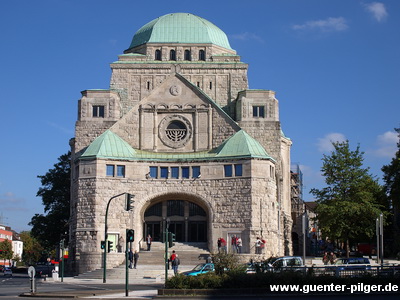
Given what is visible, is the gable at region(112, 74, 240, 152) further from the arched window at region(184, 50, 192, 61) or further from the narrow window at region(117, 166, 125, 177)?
the arched window at region(184, 50, 192, 61)

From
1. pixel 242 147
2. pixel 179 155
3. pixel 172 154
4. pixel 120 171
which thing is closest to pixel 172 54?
pixel 172 154

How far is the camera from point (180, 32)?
223 feet

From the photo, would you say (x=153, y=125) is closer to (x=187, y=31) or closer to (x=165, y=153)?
(x=165, y=153)

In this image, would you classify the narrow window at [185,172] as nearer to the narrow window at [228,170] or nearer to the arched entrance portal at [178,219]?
the arched entrance portal at [178,219]

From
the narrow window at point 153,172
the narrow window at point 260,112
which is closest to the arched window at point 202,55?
the narrow window at point 260,112

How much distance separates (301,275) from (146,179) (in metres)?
28.1

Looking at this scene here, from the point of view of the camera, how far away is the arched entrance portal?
58438 mm

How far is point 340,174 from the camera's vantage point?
5778 centimetres

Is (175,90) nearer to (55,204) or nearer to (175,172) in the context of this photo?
(175,172)

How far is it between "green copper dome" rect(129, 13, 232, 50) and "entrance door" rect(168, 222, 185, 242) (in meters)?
18.7

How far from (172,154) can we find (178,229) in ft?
21.3

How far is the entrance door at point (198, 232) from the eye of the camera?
58.3m

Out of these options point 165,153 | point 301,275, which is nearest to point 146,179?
point 165,153

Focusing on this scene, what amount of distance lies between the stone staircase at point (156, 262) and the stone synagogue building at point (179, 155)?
1.55m
